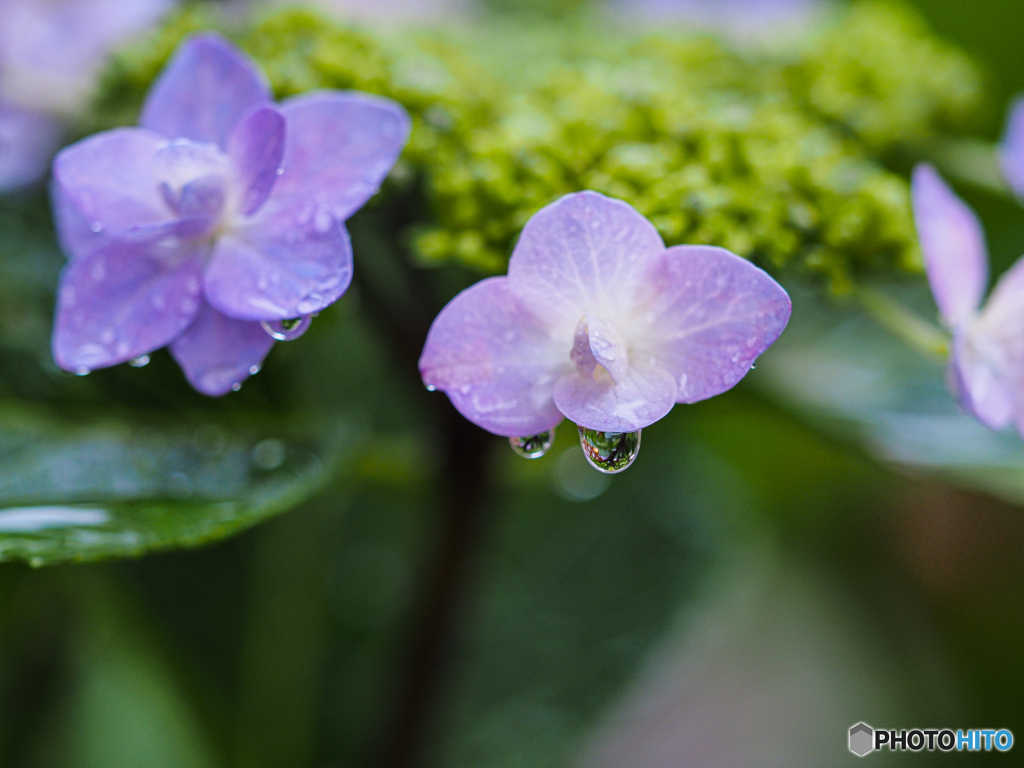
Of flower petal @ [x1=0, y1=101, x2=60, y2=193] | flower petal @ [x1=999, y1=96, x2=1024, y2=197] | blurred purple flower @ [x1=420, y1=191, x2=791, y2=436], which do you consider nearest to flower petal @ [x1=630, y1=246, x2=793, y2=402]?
blurred purple flower @ [x1=420, y1=191, x2=791, y2=436]

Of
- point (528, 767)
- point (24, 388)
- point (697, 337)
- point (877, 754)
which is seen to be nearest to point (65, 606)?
point (24, 388)

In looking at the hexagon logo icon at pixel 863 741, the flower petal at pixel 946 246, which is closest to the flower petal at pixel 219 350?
the flower petal at pixel 946 246

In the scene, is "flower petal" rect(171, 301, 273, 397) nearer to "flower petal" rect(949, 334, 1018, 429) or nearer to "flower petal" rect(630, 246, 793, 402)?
"flower petal" rect(630, 246, 793, 402)

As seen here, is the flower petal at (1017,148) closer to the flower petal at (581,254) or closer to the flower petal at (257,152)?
the flower petal at (581,254)

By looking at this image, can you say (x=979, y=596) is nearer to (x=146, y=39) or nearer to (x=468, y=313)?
(x=468, y=313)

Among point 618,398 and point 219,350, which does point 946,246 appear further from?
point 219,350
